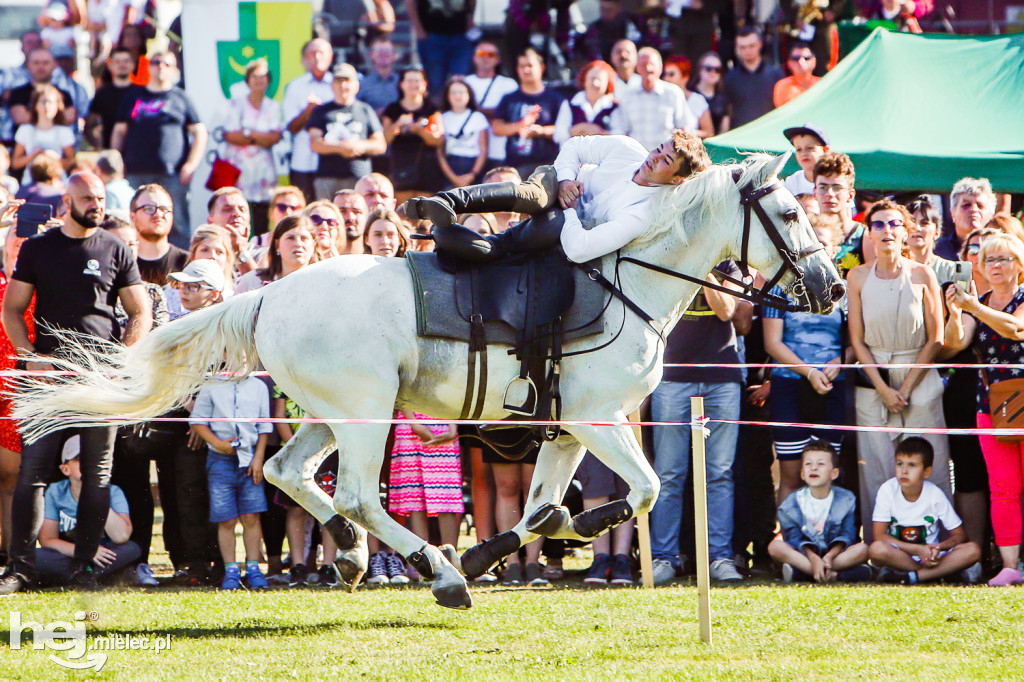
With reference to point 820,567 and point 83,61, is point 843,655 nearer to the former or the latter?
point 820,567

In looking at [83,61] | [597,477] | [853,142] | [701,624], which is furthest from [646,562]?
[83,61]

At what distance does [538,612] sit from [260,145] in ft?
25.4

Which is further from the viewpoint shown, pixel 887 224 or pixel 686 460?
pixel 686 460

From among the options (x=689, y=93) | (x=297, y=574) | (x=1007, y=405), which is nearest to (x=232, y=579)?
(x=297, y=574)

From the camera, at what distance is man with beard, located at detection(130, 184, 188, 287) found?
891 cm

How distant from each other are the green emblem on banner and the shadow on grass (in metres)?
8.59

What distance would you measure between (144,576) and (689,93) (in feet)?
26.0

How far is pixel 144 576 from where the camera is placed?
8.17 m

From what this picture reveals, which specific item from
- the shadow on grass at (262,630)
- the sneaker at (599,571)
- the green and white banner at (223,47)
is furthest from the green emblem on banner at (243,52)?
the shadow on grass at (262,630)

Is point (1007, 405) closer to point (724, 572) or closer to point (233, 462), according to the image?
point (724, 572)

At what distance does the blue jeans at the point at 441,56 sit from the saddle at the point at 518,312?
918cm

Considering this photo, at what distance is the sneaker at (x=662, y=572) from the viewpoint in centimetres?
799

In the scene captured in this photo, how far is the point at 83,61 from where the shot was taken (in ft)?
54.9

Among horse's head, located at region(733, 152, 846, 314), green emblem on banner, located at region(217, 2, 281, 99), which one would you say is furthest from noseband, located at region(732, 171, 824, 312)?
green emblem on banner, located at region(217, 2, 281, 99)
